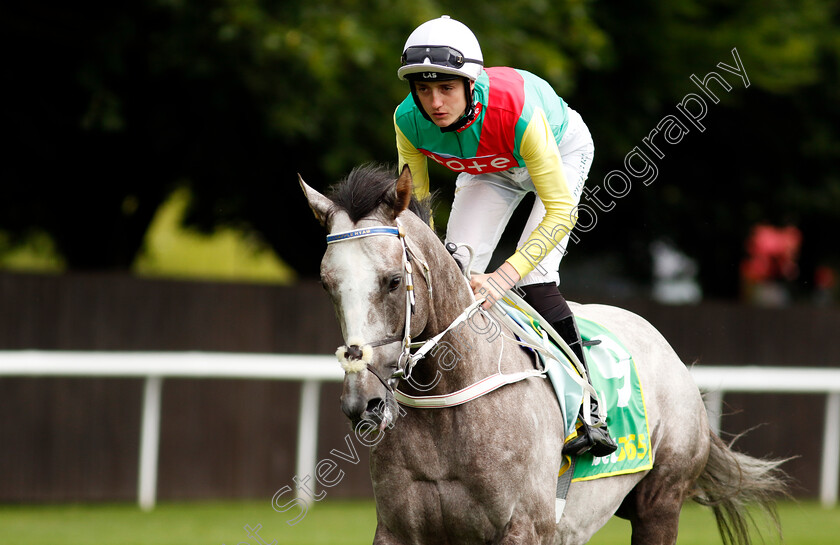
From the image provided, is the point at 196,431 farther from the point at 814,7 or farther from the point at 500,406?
the point at 814,7

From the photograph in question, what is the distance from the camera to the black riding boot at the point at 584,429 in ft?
12.8

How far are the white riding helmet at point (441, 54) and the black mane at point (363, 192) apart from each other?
0.42m

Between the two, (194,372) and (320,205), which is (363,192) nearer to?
(320,205)

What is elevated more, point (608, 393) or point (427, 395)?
point (608, 393)

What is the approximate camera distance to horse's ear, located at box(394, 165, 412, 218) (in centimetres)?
323

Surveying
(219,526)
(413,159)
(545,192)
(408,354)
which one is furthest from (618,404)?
(219,526)

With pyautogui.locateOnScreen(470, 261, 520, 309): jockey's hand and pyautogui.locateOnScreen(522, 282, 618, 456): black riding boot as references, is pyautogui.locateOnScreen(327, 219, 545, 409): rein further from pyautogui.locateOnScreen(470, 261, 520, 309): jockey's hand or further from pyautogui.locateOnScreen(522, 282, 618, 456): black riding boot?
pyautogui.locateOnScreen(522, 282, 618, 456): black riding boot

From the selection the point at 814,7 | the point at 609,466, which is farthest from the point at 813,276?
the point at 609,466

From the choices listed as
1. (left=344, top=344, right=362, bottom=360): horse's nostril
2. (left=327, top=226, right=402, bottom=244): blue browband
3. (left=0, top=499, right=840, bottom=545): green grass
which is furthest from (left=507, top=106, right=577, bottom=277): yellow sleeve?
(left=0, top=499, right=840, bottom=545): green grass

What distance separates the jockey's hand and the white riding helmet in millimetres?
722

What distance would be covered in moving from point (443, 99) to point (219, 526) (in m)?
4.81

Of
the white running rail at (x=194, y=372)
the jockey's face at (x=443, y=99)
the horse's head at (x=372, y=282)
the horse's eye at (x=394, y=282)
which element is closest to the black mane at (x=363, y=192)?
the horse's head at (x=372, y=282)

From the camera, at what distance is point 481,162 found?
158 inches

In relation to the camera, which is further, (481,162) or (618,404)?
(618,404)
